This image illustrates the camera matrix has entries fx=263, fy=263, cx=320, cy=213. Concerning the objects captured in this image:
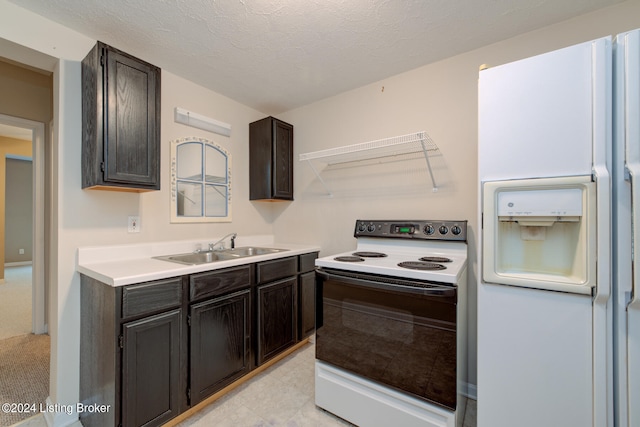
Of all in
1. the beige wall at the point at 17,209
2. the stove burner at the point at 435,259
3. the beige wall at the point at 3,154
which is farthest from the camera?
the beige wall at the point at 17,209

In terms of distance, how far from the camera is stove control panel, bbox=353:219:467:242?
5.85 ft

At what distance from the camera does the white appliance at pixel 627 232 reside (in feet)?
2.96

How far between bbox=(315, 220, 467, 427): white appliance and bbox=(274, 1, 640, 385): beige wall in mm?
363

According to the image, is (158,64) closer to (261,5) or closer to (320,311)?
(261,5)

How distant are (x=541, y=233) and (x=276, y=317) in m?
1.77

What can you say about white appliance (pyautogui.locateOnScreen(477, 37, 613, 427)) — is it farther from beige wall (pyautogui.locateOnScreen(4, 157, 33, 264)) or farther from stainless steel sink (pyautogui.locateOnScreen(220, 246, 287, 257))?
beige wall (pyautogui.locateOnScreen(4, 157, 33, 264))

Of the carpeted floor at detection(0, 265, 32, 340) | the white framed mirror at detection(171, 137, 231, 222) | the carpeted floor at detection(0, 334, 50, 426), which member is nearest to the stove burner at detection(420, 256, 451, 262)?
the white framed mirror at detection(171, 137, 231, 222)

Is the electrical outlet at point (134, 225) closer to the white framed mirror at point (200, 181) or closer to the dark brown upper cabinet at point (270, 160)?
the white framed mirror at point (200, 181)

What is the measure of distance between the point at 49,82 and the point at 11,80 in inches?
9.2

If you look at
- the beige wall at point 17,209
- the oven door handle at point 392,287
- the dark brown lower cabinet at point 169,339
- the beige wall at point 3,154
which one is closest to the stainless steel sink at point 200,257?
the dark brown lower cabinet at point 169,339

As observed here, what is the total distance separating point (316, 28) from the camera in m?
1.61

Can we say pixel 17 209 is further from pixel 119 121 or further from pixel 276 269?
pixel 276 269

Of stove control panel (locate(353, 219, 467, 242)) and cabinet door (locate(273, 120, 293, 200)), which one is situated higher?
cabinet door (locate(273, 120, 293, 200))

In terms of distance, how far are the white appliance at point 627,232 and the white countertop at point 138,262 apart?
1822mm
